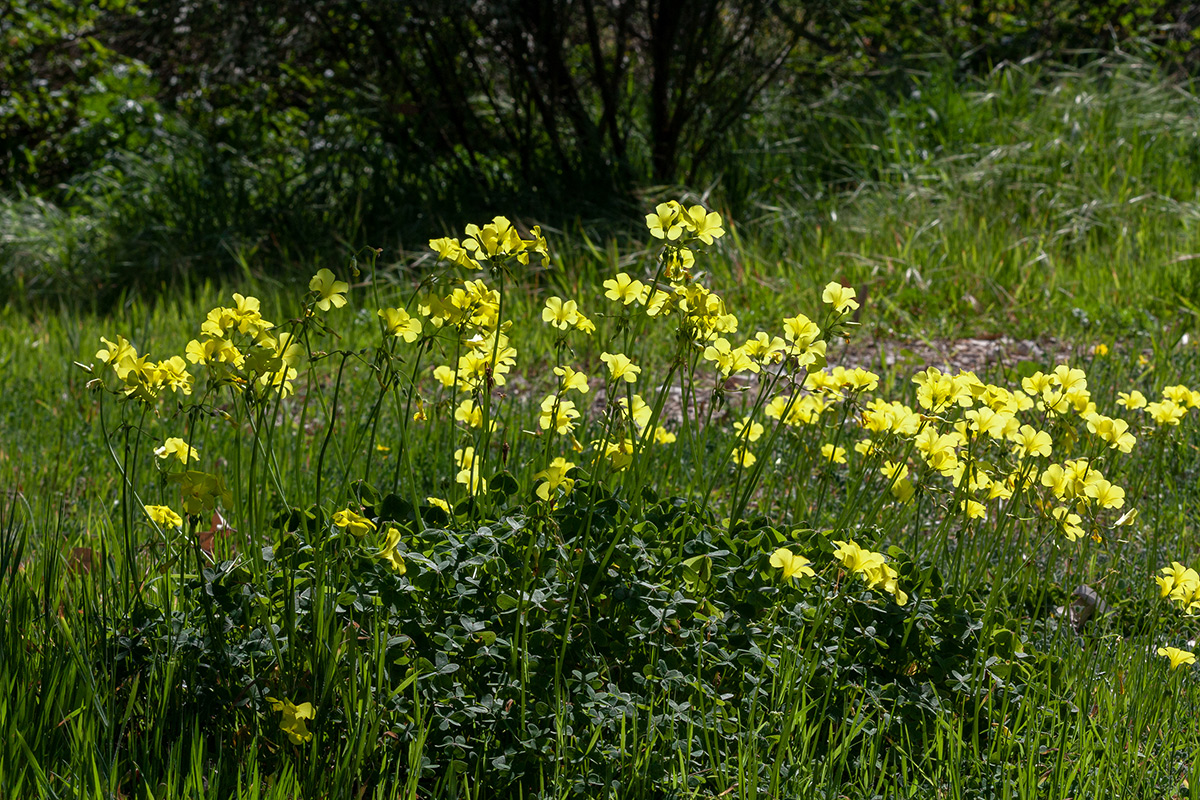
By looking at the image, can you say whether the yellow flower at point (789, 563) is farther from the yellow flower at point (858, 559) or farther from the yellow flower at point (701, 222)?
the yellow flower at point (701, 222)

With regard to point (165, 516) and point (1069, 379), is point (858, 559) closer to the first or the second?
point (1069, 379)

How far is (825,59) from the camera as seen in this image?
25.8 feet

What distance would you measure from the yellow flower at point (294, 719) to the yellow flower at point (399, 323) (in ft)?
1.90

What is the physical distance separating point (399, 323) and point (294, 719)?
2.05ft

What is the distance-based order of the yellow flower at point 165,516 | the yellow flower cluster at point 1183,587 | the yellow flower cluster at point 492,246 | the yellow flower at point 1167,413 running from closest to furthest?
1. the yellow flower cluster at point 492,246
2. the yellow flower at point 165,516
3. the yellow flower cluster at point 1183,587
4. the yellow flower at point 1167,413

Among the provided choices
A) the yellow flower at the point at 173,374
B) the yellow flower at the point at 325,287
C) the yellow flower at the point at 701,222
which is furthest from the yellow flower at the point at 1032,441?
the yellow flower at the point at 173,374

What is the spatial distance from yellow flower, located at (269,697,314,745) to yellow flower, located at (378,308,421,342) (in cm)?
58

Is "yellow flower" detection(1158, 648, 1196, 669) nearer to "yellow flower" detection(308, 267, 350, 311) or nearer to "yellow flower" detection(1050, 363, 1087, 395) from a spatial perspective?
"yellow flower" detection(1050, 363, 1087, 395)

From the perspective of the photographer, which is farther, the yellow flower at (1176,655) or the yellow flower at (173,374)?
the yellow flower at (1176,655)

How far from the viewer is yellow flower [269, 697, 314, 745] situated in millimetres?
1486

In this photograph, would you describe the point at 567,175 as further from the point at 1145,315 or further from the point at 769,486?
the point at 769,486

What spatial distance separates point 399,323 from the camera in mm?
1641

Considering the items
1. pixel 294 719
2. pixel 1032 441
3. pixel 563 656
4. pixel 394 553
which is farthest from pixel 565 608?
pixel 1032 441

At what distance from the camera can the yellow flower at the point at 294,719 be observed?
1486mm
